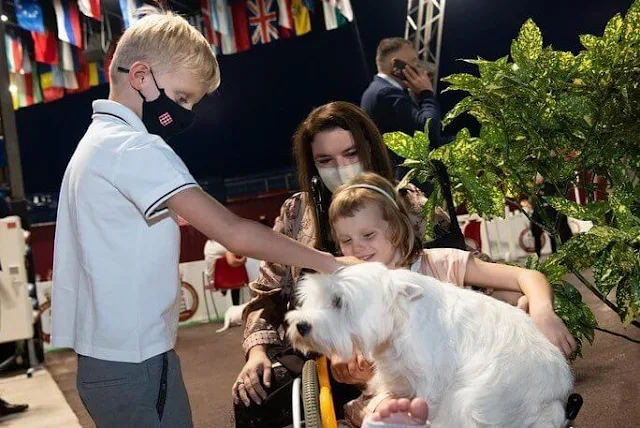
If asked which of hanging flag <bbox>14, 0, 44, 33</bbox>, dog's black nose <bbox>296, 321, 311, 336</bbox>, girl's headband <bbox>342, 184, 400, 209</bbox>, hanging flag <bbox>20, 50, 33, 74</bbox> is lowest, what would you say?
dog's black nose <bbox>296, 321, 311, 336</bbox>

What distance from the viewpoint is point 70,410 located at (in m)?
5.98

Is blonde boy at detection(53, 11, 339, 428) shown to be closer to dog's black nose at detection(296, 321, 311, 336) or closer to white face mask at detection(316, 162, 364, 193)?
dog's black nose at detection(296, 321, 311, 336)

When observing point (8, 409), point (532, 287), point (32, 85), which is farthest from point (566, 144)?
point (32, 85)

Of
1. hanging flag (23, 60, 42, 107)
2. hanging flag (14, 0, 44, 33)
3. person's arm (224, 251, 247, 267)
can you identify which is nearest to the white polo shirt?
person's arm (224, 251, 247, 267)

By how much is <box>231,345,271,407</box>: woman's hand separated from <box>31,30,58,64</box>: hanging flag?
11783 mm

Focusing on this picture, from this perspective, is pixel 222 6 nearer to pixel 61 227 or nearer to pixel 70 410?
pixel 70 410

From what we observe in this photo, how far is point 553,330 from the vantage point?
2104 millimetres

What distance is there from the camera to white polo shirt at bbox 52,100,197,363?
2.04m

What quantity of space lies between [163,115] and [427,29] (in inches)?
467

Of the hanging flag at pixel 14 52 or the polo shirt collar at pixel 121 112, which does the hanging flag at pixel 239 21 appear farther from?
the polo shirt collar at pixel 121 112

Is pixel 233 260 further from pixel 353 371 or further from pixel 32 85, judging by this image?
pixel 353 371

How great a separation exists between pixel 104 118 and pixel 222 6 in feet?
38.9

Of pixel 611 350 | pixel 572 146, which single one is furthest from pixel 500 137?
pixel 611 350

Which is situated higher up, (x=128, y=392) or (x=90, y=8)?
(x=90, y=8)
